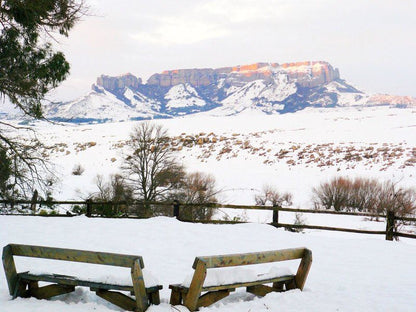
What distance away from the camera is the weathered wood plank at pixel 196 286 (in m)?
4.71

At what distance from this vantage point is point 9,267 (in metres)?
5.17

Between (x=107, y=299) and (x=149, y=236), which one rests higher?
(x=107, y=299)

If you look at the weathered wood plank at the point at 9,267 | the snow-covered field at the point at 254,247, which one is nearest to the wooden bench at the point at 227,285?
the snow-covered field at the point at 254,247

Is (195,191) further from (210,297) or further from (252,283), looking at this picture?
(210,297)

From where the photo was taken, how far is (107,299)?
16.5 ft

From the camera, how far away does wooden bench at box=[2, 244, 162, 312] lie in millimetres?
4738

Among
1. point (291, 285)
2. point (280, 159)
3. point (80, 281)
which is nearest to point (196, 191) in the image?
point (280, 159)

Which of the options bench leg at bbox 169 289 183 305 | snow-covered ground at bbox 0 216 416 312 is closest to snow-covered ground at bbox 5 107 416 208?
snow-covered ground at bbox 0 216 416 312

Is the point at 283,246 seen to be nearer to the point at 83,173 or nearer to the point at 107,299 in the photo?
the point at 107,299

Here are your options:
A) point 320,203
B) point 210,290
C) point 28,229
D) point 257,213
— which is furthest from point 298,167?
point 210,290

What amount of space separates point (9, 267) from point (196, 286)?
8.83ft

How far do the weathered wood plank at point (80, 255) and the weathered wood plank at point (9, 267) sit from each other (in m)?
0.07

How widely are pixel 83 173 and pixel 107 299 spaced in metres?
32.0

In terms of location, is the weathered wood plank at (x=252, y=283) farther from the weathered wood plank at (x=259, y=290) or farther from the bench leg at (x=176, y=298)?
the bench leg at (x=176, y=298)
